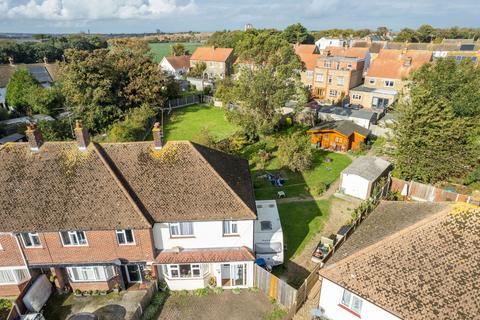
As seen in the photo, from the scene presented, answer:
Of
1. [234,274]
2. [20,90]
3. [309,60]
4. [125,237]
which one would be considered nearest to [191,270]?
[234,274]

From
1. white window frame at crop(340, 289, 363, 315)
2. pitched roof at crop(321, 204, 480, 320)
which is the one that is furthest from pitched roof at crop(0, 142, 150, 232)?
pitched roof at crop(321, 204, 480, 320)

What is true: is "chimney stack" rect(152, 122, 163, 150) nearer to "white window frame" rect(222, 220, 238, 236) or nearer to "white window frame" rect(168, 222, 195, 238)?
"white window frame" rect(168, 222, 195, 238)

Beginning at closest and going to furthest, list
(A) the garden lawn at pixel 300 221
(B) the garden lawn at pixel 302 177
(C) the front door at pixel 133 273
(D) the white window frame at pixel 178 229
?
(D) the white window frame at pixel 178 229 → (C) the front door at pixel 133 273 → (A) the garden lawn at pixel 300 221 → (B) the garden lawn at pixel 302 177

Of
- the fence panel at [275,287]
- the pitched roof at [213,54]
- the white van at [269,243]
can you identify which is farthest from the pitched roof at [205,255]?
the pitched roof at [213,54]

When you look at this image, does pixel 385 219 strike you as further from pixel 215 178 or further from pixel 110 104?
pixel 110 104

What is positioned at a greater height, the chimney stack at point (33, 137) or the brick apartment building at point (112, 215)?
the chimney stack at point (33, 137)

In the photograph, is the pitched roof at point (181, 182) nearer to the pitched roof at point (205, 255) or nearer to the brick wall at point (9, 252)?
the pitched roof at point (205, 255)
